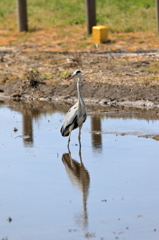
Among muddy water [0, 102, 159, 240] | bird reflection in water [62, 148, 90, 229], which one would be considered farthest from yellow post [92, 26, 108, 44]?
bird reflection in water [62, 148, 90, 229]

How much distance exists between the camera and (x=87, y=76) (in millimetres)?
16844

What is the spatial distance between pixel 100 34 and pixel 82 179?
13.3m

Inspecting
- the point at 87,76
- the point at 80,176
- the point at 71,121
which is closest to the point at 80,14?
the point at 87,76

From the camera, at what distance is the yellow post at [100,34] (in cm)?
2075

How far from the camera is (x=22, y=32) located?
24.1m

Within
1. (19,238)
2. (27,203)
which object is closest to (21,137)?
(27,203)

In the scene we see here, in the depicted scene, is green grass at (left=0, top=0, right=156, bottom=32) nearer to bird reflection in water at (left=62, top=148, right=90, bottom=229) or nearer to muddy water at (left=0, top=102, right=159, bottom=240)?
muddy water at (left=0, top=102, right=159, bottom=240)

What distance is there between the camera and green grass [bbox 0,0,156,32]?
24.9 metres

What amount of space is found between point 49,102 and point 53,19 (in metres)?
12.3

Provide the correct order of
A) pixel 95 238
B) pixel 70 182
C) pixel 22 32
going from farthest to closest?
pixel 22 32 → pixel 70 182 → pixel 95 238

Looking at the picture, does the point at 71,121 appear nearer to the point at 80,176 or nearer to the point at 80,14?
the point at 80,176

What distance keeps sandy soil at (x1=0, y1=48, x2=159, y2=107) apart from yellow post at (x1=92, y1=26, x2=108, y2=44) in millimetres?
1405

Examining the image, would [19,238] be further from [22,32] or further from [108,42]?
[22,32]

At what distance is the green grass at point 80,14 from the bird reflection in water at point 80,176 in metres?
14.6
